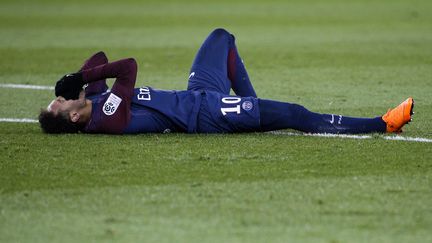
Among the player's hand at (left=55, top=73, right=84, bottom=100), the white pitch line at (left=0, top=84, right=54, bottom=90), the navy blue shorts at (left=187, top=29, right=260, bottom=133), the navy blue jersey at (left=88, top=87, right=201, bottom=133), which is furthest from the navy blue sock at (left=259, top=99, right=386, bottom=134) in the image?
the white pitch line at (left=0, top=84, right=54, bottom=90)

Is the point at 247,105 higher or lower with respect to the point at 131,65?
lower

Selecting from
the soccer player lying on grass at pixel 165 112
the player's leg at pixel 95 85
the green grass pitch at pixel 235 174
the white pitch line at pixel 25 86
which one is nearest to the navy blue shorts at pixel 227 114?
the soccer player lying on grass at pixel 165 112

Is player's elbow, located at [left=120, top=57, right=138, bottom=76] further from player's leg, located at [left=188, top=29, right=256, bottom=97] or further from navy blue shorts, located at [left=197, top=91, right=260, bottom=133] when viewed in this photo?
player's leg, located at [left=188, top=29, right=256, bottom=97]

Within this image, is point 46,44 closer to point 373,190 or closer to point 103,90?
point 103,90

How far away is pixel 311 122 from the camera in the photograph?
8102mm

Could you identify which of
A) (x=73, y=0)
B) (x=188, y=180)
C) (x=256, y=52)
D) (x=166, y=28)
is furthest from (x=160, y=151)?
(x=73, y=0)

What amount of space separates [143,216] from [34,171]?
1.51 m

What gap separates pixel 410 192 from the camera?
617 cm

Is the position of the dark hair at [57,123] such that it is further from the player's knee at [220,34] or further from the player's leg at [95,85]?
the player's knee at [220,34]

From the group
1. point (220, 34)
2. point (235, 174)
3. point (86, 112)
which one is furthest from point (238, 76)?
point (235, 174)

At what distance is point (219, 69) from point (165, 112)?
0.87m

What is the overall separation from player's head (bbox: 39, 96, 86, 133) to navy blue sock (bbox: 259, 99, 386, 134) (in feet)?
4.89

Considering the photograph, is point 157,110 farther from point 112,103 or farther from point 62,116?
point 62,116

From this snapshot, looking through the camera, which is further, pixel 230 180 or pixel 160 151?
pixel 160 151
